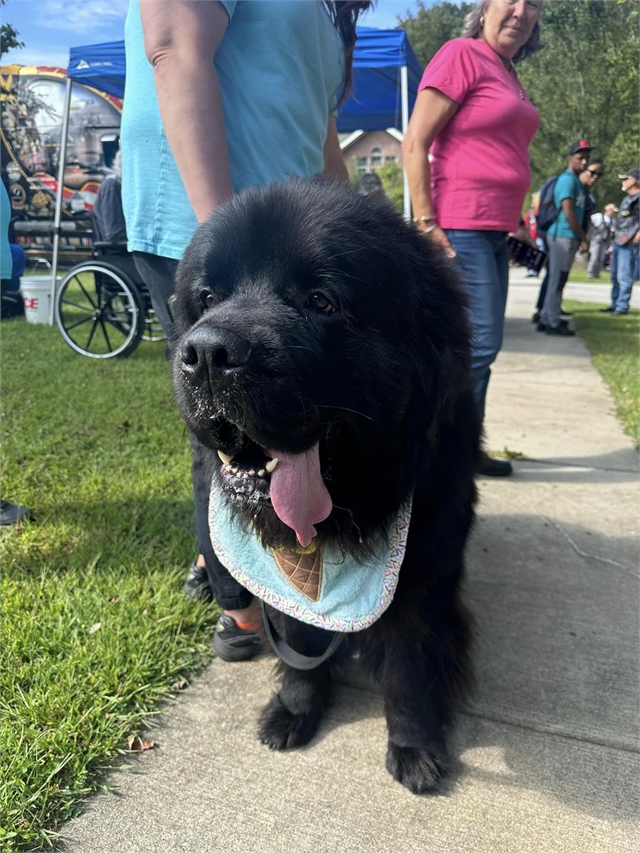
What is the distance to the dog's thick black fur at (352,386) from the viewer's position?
1.23 m

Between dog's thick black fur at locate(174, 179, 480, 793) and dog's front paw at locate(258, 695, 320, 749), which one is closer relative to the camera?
dog's thick black fur at locate(174, 179, 480, 793)

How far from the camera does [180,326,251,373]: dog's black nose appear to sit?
1144mm

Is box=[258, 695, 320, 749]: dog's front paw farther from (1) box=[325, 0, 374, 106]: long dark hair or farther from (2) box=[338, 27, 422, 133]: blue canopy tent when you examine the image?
(2) box=[338, 27, 422, 133]: blue canopy tent

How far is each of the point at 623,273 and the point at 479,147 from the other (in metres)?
9.32

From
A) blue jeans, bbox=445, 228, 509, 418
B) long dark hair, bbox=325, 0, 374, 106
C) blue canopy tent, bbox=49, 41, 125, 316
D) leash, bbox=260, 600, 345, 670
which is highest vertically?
blue canopy tent, bbox=49, 41, 125, 316

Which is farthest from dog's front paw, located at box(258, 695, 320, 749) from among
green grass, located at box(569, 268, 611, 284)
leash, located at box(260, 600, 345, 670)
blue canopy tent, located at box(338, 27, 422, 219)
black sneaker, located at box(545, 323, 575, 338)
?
green grass, located at box(569, 268, 611, 284)

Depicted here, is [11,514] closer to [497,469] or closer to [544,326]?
[497,469]

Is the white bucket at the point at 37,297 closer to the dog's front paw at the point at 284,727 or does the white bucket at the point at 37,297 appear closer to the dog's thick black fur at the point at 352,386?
the dog's thick black fur at the point at 352,386

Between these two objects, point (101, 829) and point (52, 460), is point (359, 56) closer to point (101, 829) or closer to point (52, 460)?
point (52, 460)

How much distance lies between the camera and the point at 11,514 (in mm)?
2723

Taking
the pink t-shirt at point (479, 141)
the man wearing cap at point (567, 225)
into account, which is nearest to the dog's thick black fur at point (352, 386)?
the pink t-shirt at point (479, 141)

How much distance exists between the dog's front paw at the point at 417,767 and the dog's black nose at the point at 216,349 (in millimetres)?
1120

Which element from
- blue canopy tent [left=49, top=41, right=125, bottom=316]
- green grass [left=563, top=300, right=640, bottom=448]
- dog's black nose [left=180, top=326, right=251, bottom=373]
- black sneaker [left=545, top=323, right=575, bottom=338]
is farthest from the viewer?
black sneaker [left=545, top=323, right=575, bottom=338]

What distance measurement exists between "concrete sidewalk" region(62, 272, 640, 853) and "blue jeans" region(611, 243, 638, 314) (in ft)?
31.3
